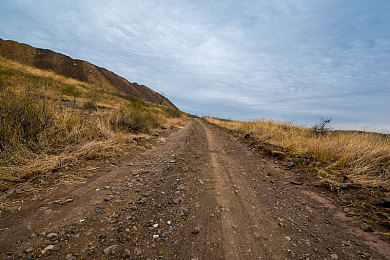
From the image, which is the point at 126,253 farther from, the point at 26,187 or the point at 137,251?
the point at 26,187

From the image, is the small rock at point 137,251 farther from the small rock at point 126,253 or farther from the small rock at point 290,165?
the small rock at point 290,165

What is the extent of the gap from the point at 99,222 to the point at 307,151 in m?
5.22

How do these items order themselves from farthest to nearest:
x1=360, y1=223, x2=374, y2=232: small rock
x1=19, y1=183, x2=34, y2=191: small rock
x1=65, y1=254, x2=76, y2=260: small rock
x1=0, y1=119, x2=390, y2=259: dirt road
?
x1=19, y1=183, x2=34, y2=191: small rock → x1=360, y1=223, x2=374, y2=232: small rock → x1=0, y1=119, x2=390, y2=259: dirt road → x1=65, y1=254, x2=76, y2=260: small rock

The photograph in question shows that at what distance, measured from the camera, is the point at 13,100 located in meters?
3.11

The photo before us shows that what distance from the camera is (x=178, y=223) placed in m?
1.70

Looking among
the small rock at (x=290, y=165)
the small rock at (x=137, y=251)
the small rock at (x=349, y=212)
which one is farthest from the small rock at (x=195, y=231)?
the small rock at (x=290, y=165)

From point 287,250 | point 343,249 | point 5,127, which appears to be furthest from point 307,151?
point 5,127

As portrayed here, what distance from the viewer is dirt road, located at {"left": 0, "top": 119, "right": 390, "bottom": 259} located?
4.41 feet

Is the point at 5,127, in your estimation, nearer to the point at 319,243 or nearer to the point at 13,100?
the point at 13,100

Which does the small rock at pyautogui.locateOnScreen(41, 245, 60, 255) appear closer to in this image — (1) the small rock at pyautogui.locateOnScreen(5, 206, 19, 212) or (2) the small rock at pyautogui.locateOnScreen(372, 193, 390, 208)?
(1) the small rock at pyautogui.locateOnScreen(5, 206, 19, 212)

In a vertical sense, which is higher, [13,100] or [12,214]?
[13,100]

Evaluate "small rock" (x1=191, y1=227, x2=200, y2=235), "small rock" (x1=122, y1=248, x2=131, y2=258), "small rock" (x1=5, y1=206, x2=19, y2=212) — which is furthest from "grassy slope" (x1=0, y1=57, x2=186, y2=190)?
"small rock" (x1=191, y1=227, x2=200, y2=235)

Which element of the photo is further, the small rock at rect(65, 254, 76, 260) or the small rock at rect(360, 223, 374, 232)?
the small rock at rect(360, 223, 374, 232)

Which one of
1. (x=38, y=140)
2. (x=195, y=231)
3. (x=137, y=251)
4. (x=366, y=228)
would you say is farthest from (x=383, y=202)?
(x=38, y=140)
